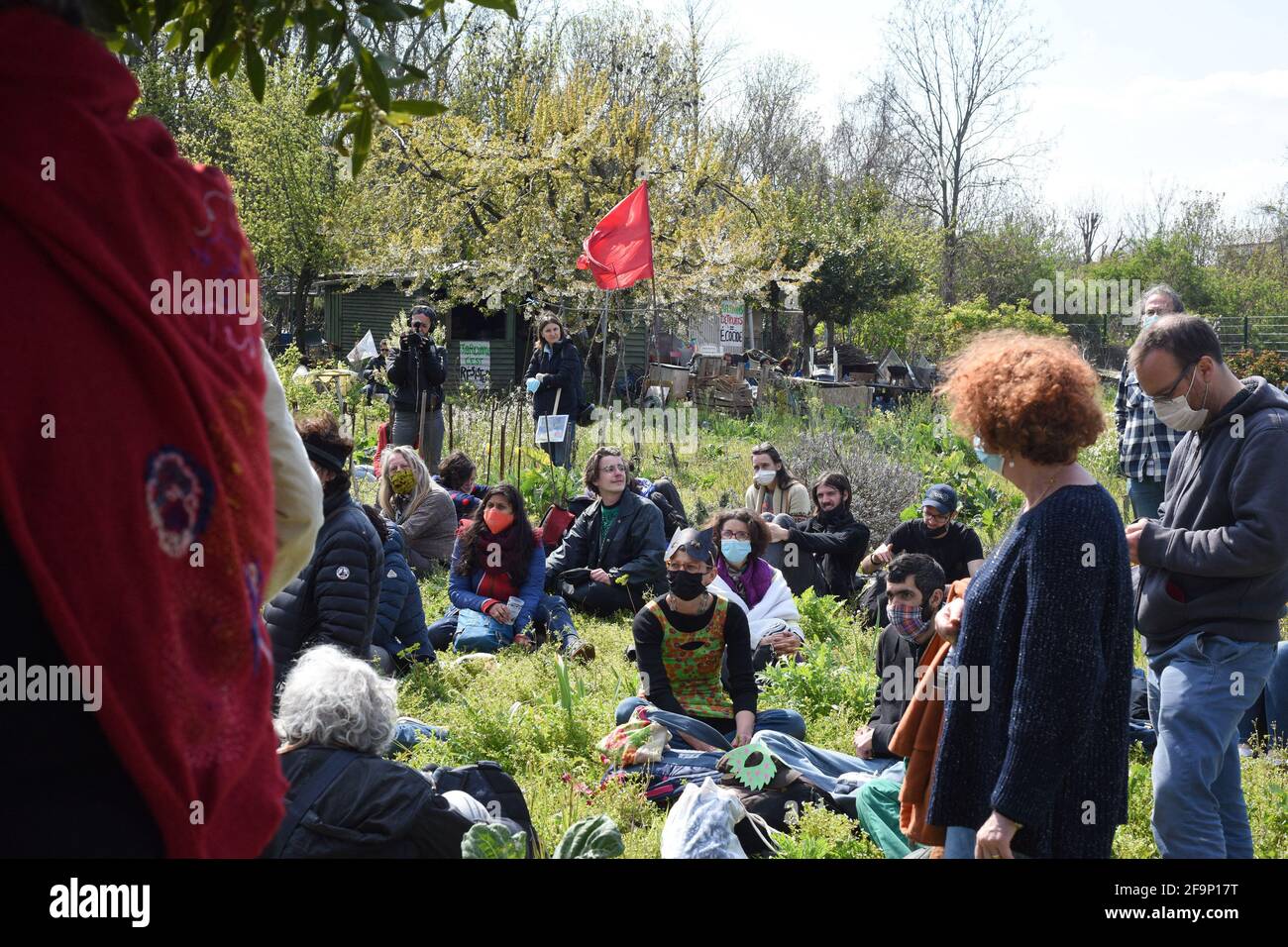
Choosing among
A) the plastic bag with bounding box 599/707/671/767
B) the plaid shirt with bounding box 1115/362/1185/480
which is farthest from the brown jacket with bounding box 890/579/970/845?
the plaid shirt with bounding box 1115/362/1185/480

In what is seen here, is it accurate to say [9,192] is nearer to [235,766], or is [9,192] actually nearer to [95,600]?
[95,600]

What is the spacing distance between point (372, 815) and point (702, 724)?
212 centimetres

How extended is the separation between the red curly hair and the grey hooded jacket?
0.93m

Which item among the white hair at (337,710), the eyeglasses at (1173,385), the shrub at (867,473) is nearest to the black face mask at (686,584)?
the white hair at (337,710)

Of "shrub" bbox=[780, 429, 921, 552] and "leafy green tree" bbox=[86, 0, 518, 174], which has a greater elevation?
"leafy green tree" bbox=[86, 0, 518, 174]

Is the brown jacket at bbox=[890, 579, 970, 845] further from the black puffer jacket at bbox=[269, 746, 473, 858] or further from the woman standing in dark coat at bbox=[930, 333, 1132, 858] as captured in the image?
the black puffer jacket at bbox=[269, 746, 473, 858]

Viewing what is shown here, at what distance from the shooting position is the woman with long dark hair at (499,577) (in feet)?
24.5

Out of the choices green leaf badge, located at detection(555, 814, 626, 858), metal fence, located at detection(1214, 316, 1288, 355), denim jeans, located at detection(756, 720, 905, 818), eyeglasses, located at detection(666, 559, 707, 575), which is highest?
metal fence, located at detection(1214, 316, 1288, 355)

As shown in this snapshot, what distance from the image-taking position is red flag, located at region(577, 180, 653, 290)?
1241cm

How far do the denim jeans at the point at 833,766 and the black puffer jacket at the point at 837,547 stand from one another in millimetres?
2954

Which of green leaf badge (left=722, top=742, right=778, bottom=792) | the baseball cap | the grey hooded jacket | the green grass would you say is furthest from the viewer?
the baseball cap

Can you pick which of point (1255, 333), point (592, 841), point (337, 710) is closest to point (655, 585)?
point (337, 710)

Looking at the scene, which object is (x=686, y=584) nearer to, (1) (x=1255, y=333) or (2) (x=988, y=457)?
(2) (x=988, y=457)

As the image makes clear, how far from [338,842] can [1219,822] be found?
2499mm
